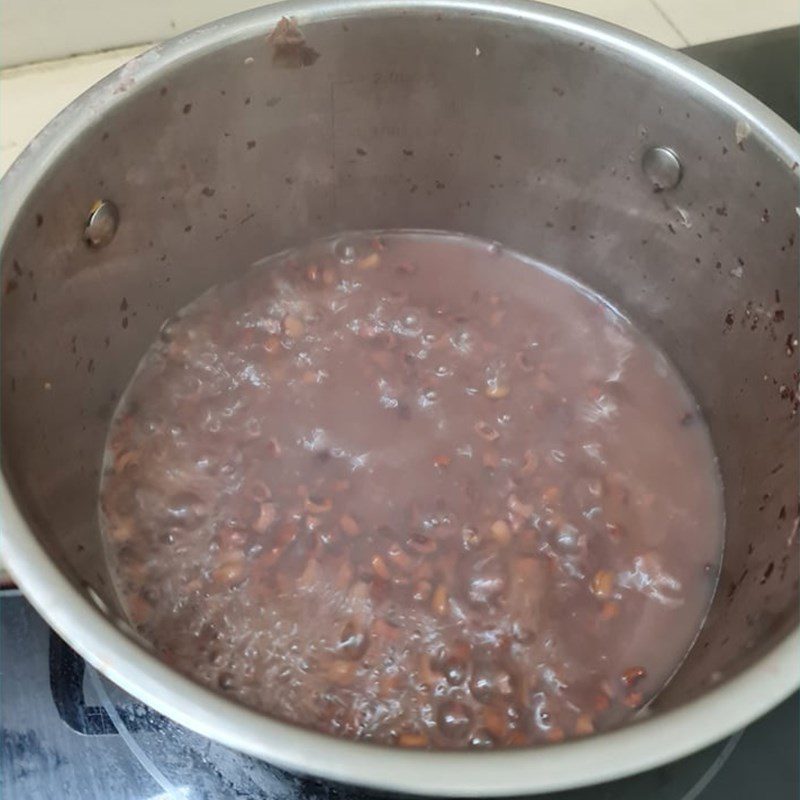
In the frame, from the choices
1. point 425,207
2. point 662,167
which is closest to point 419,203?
point 425,207

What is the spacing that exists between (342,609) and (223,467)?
0.22 metres

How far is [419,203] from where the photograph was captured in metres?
1.16

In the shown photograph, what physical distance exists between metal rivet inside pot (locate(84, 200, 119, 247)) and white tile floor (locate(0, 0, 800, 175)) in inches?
9.7

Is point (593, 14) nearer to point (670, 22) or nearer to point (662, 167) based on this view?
point (670, 22)

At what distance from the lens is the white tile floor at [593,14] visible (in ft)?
3.67

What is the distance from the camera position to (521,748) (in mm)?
562

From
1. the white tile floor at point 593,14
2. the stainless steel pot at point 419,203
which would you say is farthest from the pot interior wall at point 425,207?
the white tile floor at point 593,14

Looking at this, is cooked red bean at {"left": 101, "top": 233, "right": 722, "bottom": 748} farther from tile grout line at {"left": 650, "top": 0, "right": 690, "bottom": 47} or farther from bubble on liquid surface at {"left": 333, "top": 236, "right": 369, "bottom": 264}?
tile grout line at {"left": 650, "top": 0, "right": 690, "bottom": 47}

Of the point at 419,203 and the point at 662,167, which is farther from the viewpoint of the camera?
the point at 419,203

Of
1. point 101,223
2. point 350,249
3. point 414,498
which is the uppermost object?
point 101,223

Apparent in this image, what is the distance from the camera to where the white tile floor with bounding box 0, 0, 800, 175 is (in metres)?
1.12

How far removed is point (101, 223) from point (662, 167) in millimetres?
607

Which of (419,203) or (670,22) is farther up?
(670,22)

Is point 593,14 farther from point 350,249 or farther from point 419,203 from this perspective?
point 350,249
